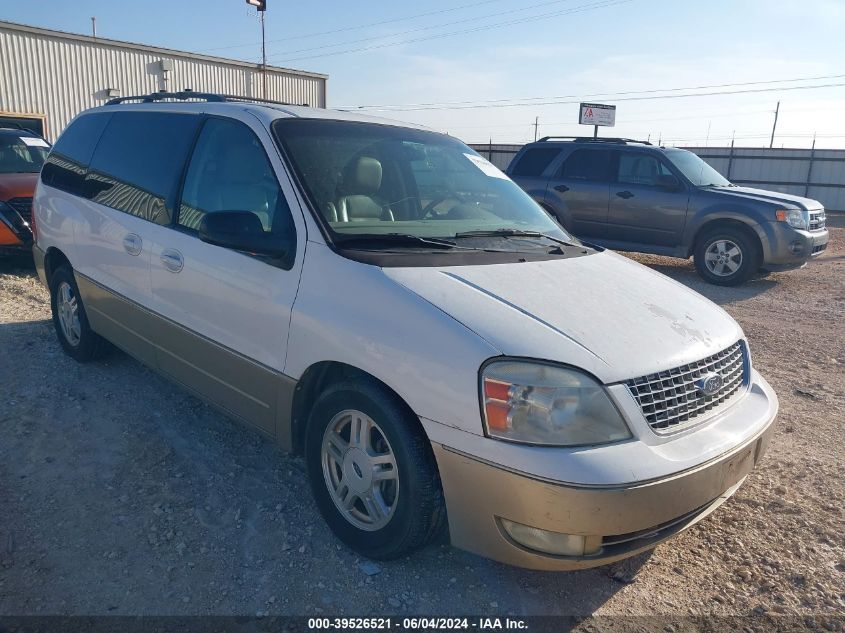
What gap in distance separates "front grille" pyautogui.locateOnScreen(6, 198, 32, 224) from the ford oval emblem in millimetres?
8317

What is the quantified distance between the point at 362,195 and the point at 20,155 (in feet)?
28.0

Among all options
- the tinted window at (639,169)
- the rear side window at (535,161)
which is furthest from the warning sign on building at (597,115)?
the tinted window at (639,169)

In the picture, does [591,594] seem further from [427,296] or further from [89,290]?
[89,290]

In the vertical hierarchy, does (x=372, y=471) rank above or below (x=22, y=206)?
below

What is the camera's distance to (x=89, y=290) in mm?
4699

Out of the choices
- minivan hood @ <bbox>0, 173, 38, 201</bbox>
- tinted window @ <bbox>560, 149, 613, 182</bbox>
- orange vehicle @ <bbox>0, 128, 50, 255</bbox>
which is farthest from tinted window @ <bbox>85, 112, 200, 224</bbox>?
tinted window @ <bbox>560, 149, 613, 182</bbox>

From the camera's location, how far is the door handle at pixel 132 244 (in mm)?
4016

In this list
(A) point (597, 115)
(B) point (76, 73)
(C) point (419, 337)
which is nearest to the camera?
(C) point (419, 337)

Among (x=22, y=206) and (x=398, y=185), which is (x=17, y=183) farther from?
(x=398, y=185)

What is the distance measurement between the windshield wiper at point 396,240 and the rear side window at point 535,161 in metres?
8.61

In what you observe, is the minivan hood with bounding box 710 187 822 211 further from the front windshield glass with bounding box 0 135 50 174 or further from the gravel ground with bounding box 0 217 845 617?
the front windshield glass with bounding box 0 135 50 174

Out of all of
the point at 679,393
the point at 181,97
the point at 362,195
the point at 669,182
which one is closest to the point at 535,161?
the point at 669,182

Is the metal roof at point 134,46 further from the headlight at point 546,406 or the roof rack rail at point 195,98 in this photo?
the headlight at point 546,406

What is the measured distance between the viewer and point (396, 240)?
3.12 meters
